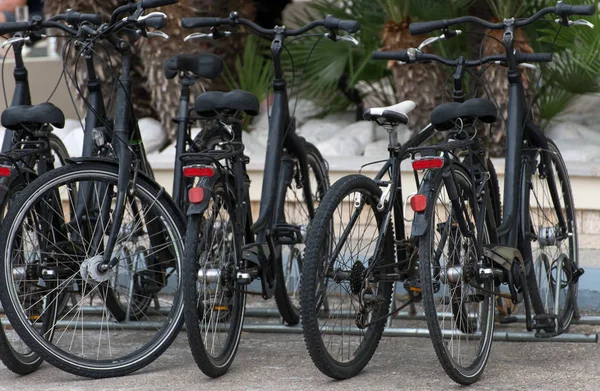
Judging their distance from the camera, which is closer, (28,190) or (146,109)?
(28,190)

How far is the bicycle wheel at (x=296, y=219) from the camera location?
5.29m

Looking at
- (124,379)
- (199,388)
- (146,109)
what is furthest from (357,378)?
(146,109)

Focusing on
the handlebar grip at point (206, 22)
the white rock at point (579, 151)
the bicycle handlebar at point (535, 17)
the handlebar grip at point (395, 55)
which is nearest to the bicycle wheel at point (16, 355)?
the handlebar grip at point (206, 22)

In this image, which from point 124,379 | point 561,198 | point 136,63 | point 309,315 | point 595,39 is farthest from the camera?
point 136,63

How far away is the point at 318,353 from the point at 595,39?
3030 mm

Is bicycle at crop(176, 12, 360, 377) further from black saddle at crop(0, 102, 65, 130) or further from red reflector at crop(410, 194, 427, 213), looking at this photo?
red reflector at crop(410, 194, 427, 213)

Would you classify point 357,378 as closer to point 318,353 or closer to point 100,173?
point 318,353

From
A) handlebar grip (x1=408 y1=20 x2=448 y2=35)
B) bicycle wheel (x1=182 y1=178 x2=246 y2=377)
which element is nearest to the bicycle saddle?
handlebar grip (x1=408 y1=20 x2=448 y2=35)

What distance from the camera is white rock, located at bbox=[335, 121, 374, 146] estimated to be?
7.66 metres

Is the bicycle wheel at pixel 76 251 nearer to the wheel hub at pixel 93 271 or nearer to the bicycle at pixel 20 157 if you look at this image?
the wheel hub at pixel 93 271

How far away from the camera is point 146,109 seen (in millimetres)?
8203

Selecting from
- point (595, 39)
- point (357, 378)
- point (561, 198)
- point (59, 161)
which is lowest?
point (357, 378)

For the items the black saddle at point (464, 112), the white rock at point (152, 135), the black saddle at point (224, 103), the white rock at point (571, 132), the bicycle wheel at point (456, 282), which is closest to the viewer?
the bicycle wheel at point (456, 282)

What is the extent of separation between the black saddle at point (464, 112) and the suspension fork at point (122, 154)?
4.14 feet
